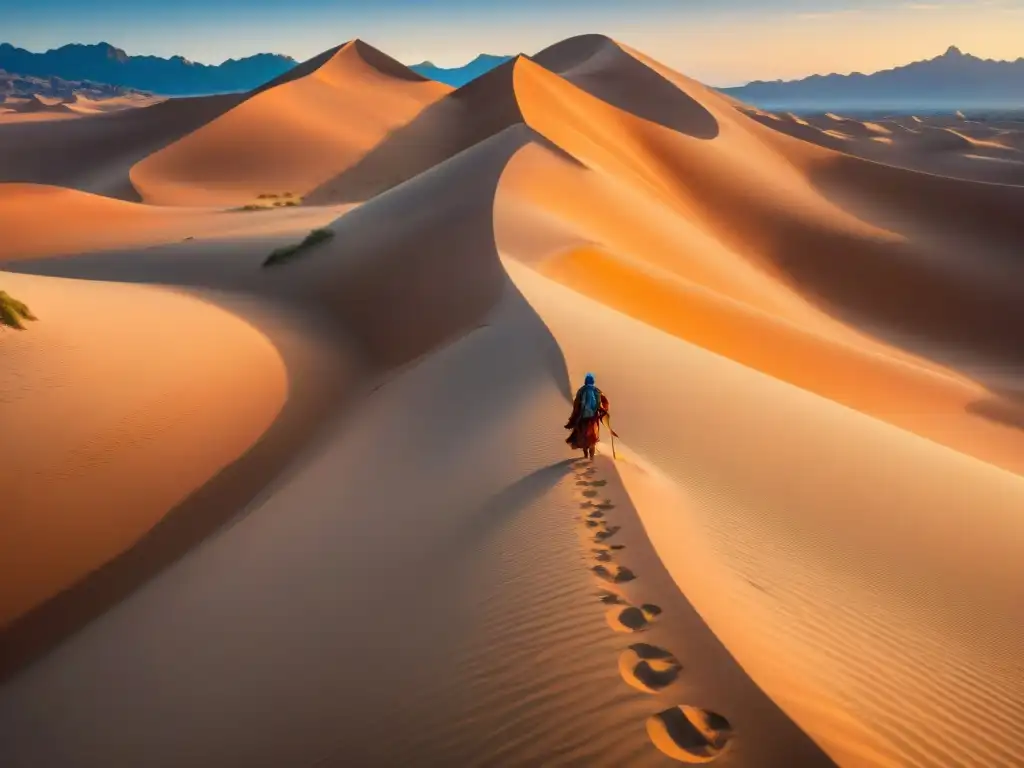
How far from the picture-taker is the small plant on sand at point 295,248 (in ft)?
57.5

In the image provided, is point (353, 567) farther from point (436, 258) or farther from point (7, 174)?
point (7, 174)

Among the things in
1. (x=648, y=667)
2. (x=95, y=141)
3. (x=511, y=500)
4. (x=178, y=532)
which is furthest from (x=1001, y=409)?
(x=95, y=141)

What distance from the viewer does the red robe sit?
21.0 feet

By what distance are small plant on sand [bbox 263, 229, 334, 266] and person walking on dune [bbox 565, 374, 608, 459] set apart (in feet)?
43.0

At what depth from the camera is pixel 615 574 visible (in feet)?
15.2

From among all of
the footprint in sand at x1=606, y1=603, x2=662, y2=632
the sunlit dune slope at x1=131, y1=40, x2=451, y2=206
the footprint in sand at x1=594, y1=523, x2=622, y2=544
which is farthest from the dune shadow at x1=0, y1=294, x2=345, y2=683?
the sunlit dune slope at x1=131, y1=40, x2=451, y2=206

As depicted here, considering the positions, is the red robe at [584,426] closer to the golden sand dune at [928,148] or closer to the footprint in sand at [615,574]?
the footprint in sand at [615,574]

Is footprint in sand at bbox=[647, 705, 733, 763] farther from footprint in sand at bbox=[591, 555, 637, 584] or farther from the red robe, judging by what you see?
the red robe

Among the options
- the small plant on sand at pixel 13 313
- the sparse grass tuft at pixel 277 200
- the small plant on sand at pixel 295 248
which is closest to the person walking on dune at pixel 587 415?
the small plant on sand at pixel 13 313

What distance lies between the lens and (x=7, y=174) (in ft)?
160

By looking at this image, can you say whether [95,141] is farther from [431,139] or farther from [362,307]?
[362,307]

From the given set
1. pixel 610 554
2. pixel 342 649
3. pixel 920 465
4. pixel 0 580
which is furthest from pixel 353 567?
pixel 920 465

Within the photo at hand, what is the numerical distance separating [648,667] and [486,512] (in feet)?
8.13

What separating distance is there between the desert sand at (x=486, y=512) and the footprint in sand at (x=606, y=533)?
0.06ft
